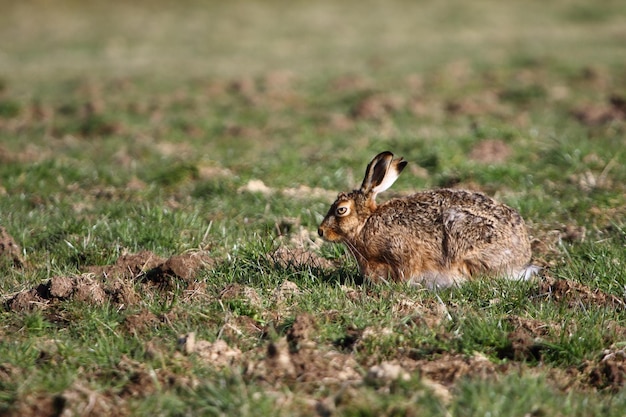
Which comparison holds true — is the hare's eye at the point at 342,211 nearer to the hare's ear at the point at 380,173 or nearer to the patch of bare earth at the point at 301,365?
the hare's ear at the point at 380,173

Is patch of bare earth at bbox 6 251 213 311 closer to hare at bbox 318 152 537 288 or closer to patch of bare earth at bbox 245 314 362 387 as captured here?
hare at bbox 318 152 537 288

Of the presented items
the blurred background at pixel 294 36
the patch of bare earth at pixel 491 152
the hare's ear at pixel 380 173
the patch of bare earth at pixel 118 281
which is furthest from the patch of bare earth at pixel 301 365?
the blurred background at pixel 294 36

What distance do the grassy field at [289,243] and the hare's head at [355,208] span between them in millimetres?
272

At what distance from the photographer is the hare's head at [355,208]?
626cm

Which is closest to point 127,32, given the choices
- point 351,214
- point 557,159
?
point 557,159

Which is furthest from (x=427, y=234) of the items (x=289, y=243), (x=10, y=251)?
(x=10, y=251)

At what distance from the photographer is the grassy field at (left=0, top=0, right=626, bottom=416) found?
4398 millimetres

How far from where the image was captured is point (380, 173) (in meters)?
6.28

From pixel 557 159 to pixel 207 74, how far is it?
35.6 feet

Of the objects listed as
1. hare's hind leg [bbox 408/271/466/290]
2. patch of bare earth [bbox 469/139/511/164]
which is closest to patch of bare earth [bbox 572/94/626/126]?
patch of bare earth [bbox 469/139/511/164]

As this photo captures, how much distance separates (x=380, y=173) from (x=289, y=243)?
1123 mm

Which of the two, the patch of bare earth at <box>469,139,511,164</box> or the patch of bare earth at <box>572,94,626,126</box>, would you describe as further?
the patch of bare earth at <box>572,94,626,126</box>

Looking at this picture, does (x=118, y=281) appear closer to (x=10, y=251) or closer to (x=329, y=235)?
(x=10, y=251)

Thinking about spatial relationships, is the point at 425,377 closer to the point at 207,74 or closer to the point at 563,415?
the point at 563,415
